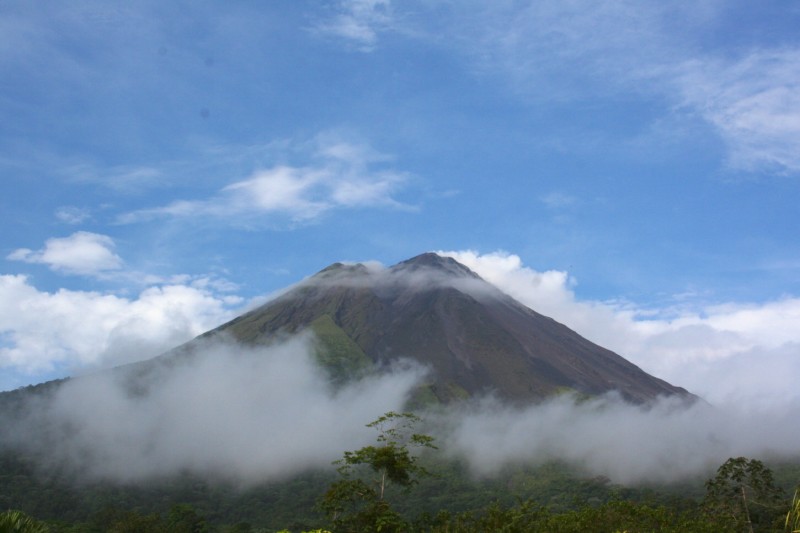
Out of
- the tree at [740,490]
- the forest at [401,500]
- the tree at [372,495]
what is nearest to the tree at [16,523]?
the tree at [372,495]

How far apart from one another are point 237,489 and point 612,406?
94.5m

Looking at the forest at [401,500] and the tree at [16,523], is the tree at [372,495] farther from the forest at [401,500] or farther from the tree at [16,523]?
the tree at [16,523]

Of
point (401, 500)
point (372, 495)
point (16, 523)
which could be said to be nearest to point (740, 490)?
point (372, 495)

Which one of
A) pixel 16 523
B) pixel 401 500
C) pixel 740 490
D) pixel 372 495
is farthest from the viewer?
pixel 401 500

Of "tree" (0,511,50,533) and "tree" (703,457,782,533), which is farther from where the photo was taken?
"tree" (703,457,782,533)

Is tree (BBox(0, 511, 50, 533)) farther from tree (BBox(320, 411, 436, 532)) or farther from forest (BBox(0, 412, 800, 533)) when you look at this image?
forest (BBox(0, 412, 800, 533))

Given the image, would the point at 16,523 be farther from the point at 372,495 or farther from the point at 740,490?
the point at 740,490

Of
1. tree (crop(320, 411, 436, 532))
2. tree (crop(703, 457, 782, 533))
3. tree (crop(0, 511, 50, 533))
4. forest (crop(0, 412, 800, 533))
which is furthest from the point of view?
tree (crop(703, 457, 782, 533))

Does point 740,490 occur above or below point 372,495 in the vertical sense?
below

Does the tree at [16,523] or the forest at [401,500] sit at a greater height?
the tree at [16,523]

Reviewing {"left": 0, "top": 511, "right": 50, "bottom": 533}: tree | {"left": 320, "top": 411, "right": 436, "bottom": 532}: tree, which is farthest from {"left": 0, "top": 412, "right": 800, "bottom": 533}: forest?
{"left": 0, "top": 511, "right": 50, "bottom": 533}: tree

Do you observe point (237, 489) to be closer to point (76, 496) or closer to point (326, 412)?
point (76, 496)

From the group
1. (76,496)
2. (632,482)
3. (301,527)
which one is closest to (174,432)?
(76,496)

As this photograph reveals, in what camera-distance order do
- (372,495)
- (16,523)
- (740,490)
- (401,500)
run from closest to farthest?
(16,523)
(372,495)
(740,490)
(401,500)
